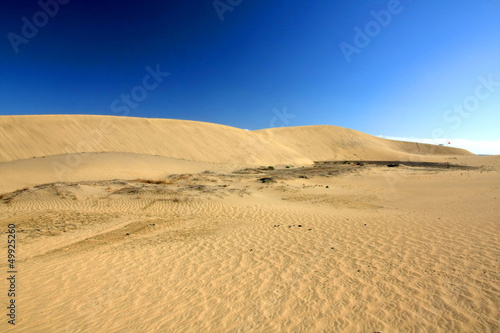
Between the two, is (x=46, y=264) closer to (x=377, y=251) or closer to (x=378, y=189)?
(x=377, y=251)

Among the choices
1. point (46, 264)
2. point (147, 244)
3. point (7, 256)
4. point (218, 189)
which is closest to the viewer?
point (46, 264)

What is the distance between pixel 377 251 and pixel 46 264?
25.5ft

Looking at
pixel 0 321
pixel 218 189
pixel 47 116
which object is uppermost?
pixel 47 116

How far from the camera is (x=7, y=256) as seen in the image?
614 cm

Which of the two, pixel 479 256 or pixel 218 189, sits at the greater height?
pixel 218 189

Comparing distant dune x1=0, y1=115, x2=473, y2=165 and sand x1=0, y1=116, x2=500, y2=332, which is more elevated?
distant dune x1=0, y1=115, x2=473, y2=165

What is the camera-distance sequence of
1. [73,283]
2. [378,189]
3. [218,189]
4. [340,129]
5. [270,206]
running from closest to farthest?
[73,283]
[270,206]
[218,189]
[378,189]
[340,129]

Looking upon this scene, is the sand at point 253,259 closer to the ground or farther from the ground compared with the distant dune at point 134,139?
closer to the ground

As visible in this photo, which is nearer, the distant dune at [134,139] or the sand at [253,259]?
the sand at [253,259]

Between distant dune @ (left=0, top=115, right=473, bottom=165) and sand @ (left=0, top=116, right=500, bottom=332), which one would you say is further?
distant dune @ (left=0, top=115, right=473, bottom=165)

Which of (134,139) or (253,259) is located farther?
(134,139)

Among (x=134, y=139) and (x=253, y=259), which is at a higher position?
(x=134, y=139)

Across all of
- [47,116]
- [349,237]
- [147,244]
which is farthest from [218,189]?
[47,116]

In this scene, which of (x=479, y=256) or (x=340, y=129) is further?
(x=340, y=129)
